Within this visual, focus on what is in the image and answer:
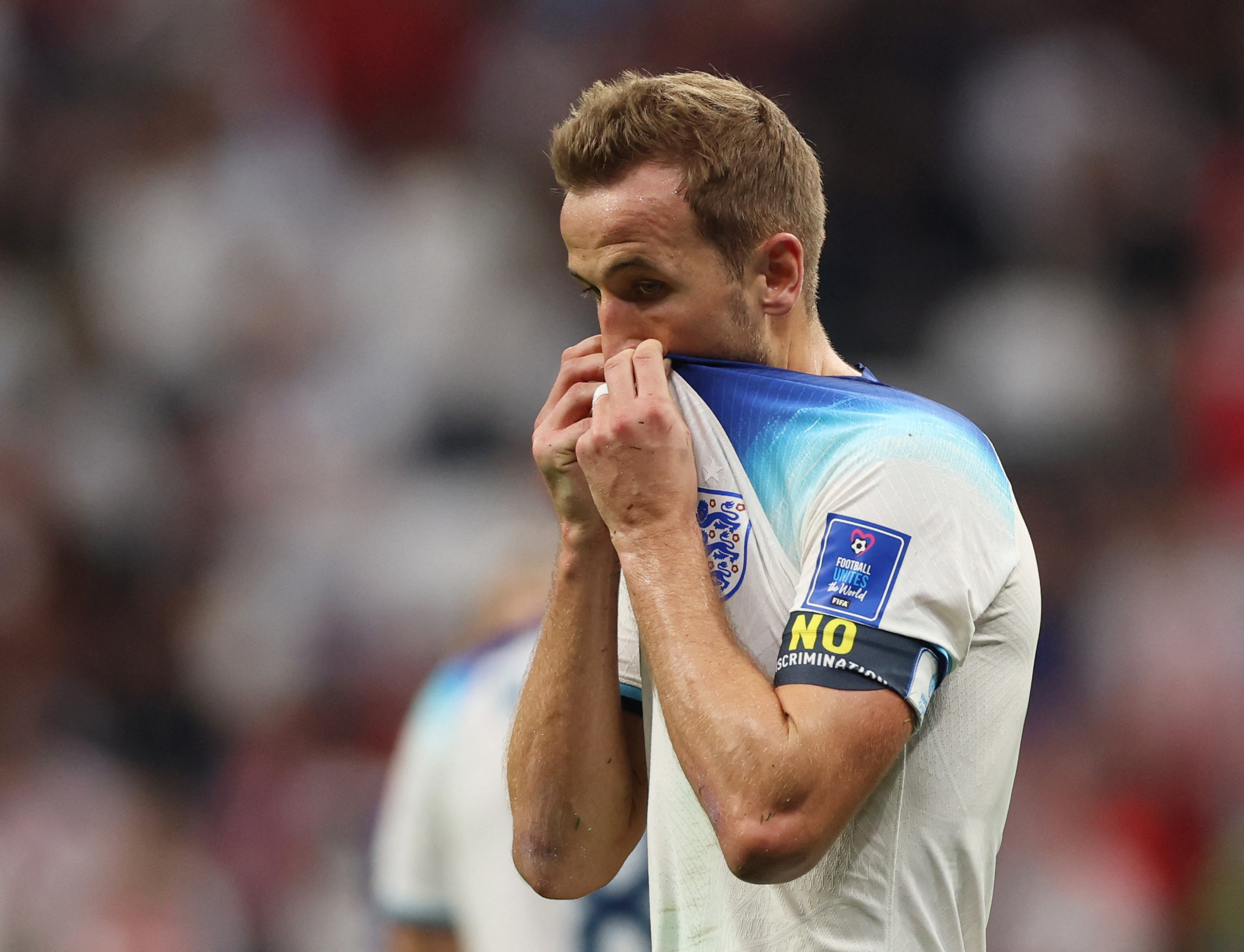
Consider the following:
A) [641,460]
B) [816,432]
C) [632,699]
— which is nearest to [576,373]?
[641,460]

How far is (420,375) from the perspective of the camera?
22.8 ft

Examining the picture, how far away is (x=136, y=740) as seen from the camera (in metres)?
6.55

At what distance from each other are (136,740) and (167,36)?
11.8 ft

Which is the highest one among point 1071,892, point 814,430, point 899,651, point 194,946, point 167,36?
point 167,36

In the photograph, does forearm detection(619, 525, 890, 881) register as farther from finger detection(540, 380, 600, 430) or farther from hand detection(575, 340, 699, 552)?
finger detection(540, 380, 600, 430)

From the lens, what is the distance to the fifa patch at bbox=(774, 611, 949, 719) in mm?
1714

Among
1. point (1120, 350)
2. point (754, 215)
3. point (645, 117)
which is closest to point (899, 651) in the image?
point (754, 215)

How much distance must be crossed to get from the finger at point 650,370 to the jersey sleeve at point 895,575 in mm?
260

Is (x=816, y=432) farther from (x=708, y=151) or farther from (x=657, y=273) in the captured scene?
(x=708, y=151)

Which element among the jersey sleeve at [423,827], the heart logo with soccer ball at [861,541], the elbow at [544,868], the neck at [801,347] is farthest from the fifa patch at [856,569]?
the jersey sleeve at [423,827]

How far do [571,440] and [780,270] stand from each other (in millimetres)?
386

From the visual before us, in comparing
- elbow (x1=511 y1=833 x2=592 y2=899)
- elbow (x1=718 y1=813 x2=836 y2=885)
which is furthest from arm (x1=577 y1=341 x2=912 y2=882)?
elbow (x1=511 y1=833 x2=592 y2=899)

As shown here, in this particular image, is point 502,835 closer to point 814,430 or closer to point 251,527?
point 814,430

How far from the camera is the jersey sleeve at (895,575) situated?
1732mm
